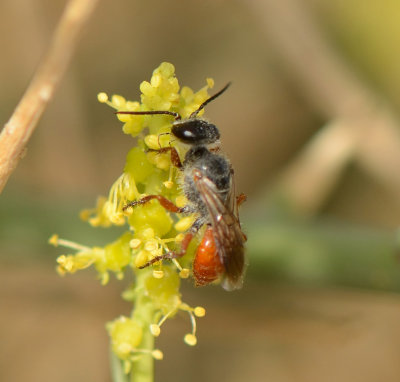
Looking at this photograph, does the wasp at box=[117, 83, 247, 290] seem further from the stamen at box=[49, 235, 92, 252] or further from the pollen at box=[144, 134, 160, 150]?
the stamen at box=[49, 235, 92, 252]

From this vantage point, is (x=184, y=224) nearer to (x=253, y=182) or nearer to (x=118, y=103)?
(x=118, y=103)

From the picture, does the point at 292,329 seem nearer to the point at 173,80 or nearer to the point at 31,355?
the point at 31,355

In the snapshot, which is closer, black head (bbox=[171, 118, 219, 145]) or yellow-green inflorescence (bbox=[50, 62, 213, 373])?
yellow-green inflorescence (bbox=[50, 62, 213, 373])

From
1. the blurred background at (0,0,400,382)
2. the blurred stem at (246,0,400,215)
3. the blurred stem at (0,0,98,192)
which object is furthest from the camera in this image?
the blurred stem at (246,0,400,215)

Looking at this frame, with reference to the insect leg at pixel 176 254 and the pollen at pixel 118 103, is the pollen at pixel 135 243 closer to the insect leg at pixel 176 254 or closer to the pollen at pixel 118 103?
the insect leg at pixel 176 254

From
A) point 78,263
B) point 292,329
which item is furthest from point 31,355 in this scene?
point 78,263

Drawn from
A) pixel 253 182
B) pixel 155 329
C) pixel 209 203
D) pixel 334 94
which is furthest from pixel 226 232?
Result: pixel 253 182

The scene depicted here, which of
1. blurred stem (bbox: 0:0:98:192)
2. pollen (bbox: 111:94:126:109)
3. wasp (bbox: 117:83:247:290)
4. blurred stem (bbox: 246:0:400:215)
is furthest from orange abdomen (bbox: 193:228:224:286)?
blurred stem (bbox: 246:0:400:215)
